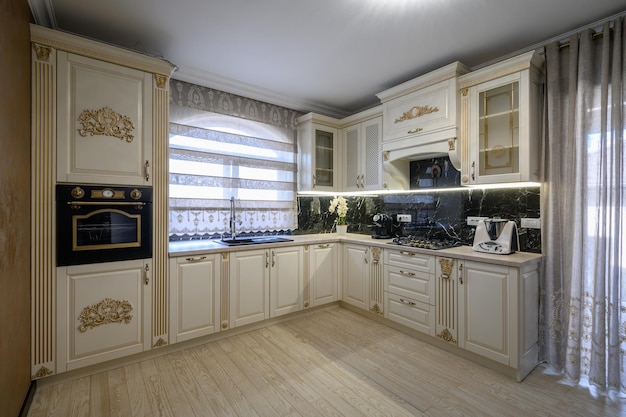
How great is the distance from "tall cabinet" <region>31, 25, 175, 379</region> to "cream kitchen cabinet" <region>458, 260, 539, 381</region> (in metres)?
2.43

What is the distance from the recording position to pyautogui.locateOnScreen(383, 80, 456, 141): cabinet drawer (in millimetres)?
2697

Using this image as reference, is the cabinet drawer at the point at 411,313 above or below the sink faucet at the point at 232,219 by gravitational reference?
below

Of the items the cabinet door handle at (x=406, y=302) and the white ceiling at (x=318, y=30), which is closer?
the white ceiling at (x=318, y=30)

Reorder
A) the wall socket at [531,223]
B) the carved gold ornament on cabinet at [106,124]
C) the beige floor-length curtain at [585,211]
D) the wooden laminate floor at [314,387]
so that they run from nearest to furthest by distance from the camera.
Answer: the wooden laminate floor at [314,387]
the beige floor-length curtain at [585,211]
the carved gold ornament on cabinet at [106,124]
the wall socket at [531,223]

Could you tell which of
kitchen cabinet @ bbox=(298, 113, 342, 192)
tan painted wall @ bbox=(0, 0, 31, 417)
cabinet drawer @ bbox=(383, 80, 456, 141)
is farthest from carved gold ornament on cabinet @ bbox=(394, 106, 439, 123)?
tan painted wall @ bbox=(0, 0, 31, 417)

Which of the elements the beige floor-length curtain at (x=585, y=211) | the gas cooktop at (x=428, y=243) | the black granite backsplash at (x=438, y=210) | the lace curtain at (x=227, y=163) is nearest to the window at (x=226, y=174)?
the lace curtain at (x=227, y=163)

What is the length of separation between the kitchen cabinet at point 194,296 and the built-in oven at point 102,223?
1.07 feet

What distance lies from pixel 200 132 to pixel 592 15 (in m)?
3.29

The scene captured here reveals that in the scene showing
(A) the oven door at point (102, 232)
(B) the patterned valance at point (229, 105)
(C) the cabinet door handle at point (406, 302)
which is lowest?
(C) the cabinet door handle at point (406, 302)

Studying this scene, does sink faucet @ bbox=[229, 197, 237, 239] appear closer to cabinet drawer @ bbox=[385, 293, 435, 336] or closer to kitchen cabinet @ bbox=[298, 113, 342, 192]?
kitchen cabinet @ bbox=[298, 113, 342, 192]

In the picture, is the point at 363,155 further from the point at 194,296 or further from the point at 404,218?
the point at 194,296

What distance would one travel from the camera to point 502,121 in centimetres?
245

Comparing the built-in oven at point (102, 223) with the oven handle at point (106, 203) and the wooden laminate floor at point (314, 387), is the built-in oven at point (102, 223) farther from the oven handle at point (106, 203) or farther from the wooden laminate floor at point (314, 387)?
the wooden laminate floor at point (314, 387)

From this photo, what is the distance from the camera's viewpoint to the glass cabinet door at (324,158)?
148 inches
